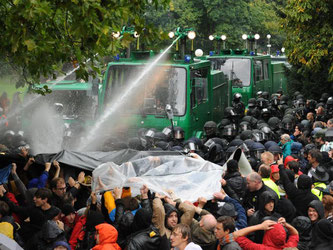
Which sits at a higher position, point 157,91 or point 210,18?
point 210,18

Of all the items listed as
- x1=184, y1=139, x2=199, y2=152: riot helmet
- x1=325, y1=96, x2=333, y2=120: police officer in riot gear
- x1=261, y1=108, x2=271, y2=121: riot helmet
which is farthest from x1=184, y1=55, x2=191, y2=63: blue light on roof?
x1=325, y1=96, x2=333, y2=120: police officer in riot gear

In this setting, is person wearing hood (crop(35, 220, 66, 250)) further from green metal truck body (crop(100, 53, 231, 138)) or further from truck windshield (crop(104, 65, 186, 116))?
truck windshield (crop(104, 65, 186, 116))

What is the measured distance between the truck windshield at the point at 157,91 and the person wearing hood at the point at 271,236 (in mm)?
7106

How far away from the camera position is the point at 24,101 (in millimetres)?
17531

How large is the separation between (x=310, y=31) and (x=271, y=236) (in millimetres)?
10907

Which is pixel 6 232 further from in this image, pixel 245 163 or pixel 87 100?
pixel 87 100

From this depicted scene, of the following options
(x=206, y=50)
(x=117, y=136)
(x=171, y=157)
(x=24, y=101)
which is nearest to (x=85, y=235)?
(x=171, y=157)

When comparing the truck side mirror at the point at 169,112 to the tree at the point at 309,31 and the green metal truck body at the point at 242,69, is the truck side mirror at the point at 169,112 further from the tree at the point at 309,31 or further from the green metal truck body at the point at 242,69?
the green metal truck body at the point at 242,69

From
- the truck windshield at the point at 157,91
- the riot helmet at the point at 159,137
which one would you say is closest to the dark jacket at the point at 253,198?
the riot helmet at the point at 159,137

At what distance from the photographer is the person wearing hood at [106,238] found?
23.0ft

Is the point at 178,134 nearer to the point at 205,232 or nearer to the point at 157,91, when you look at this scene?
the point at 157,91

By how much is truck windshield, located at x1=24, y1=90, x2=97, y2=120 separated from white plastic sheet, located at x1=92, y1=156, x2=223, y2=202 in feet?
22.2

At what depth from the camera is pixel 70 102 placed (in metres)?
18.1

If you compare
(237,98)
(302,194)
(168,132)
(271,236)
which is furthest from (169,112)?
(271,236)
